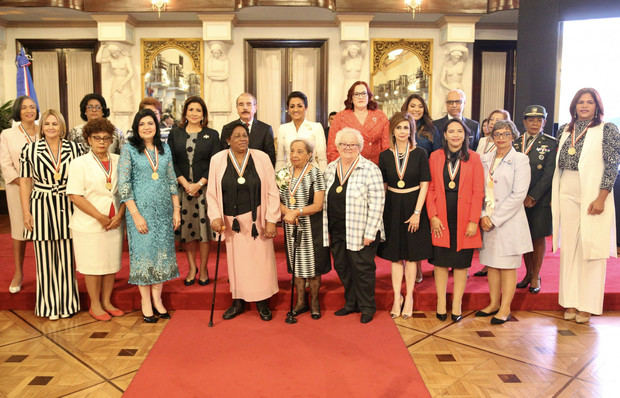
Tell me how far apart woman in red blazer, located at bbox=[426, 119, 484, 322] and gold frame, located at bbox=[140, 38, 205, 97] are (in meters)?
6.02

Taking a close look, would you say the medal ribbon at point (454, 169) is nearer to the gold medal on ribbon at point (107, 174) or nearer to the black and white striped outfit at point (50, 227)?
the gold medal on ribbon at point (107, 174)

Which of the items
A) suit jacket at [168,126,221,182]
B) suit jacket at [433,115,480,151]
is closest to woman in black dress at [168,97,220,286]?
suit jacket at [168,126,221,182]

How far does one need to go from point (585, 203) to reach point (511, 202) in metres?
0.59

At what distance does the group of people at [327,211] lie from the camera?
3.74 metres

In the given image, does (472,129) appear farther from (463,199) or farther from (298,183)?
(298,183)

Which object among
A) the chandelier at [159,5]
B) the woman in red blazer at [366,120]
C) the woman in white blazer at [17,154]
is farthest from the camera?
the chandelier at [159,5]

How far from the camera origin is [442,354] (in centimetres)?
336

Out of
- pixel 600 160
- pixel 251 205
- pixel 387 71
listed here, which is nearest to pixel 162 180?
pixel 251 205

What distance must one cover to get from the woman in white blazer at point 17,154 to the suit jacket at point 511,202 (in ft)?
12.5

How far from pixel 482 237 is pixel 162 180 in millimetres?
2569

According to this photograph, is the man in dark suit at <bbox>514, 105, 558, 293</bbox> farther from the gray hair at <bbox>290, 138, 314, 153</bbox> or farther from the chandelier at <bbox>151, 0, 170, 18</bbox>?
A: the chandelier at <bbox>151, 0, 170, 18</bbox>

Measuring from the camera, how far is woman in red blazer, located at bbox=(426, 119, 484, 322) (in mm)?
3732

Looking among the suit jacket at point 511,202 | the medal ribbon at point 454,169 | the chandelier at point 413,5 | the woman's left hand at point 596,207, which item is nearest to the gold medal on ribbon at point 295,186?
the medal ribbon at point 454,169

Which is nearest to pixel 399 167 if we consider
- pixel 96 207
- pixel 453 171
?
pixel 453 171
